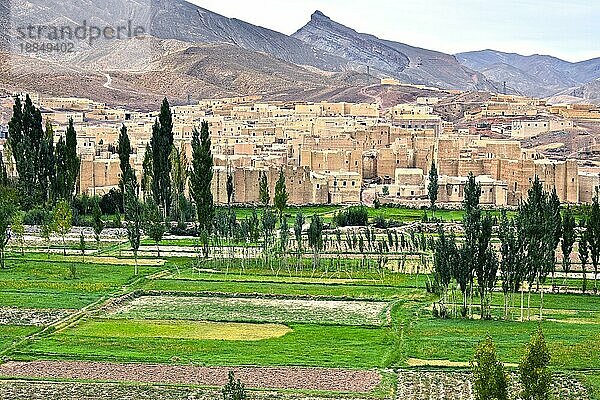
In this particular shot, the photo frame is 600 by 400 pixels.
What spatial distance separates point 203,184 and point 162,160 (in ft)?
18.3

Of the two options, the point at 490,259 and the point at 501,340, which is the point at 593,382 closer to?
the point at 501,340

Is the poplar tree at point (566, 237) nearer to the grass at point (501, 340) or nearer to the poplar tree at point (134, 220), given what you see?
the grass at point (501, 340)

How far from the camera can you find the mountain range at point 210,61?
109125mm

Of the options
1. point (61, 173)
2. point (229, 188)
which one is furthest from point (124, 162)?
point (229, 188)

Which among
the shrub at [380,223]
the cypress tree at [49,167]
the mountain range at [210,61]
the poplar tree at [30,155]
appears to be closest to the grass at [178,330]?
the shrub at [380,223]

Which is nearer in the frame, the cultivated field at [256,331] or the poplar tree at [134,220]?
the cultivated field at [256,331]

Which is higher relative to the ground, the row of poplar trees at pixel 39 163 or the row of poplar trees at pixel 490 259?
the row of poplar trees at pixel 39 163

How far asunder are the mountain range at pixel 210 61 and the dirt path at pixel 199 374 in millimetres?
81016

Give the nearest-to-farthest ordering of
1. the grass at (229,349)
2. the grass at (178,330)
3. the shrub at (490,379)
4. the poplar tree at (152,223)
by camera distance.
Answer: the shrub at (490,379) → the grass at (229,349) → the grass at (178,330) → the poplar tree at (152,223)

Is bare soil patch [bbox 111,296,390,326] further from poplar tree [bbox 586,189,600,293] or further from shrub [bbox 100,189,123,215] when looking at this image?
shrub [bbox 100,189,123,215]

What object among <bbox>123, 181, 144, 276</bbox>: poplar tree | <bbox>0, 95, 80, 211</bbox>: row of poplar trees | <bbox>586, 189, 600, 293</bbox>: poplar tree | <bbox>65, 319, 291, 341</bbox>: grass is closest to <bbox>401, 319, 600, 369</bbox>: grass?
<bbox>65, 319, 291, 341</bbox>: grass

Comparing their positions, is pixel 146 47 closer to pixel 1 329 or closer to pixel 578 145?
pixel 578 145

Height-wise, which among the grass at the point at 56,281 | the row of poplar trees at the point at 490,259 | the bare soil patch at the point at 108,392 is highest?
the row of poplar trees at the point at 490,259

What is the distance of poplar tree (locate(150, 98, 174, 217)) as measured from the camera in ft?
117
